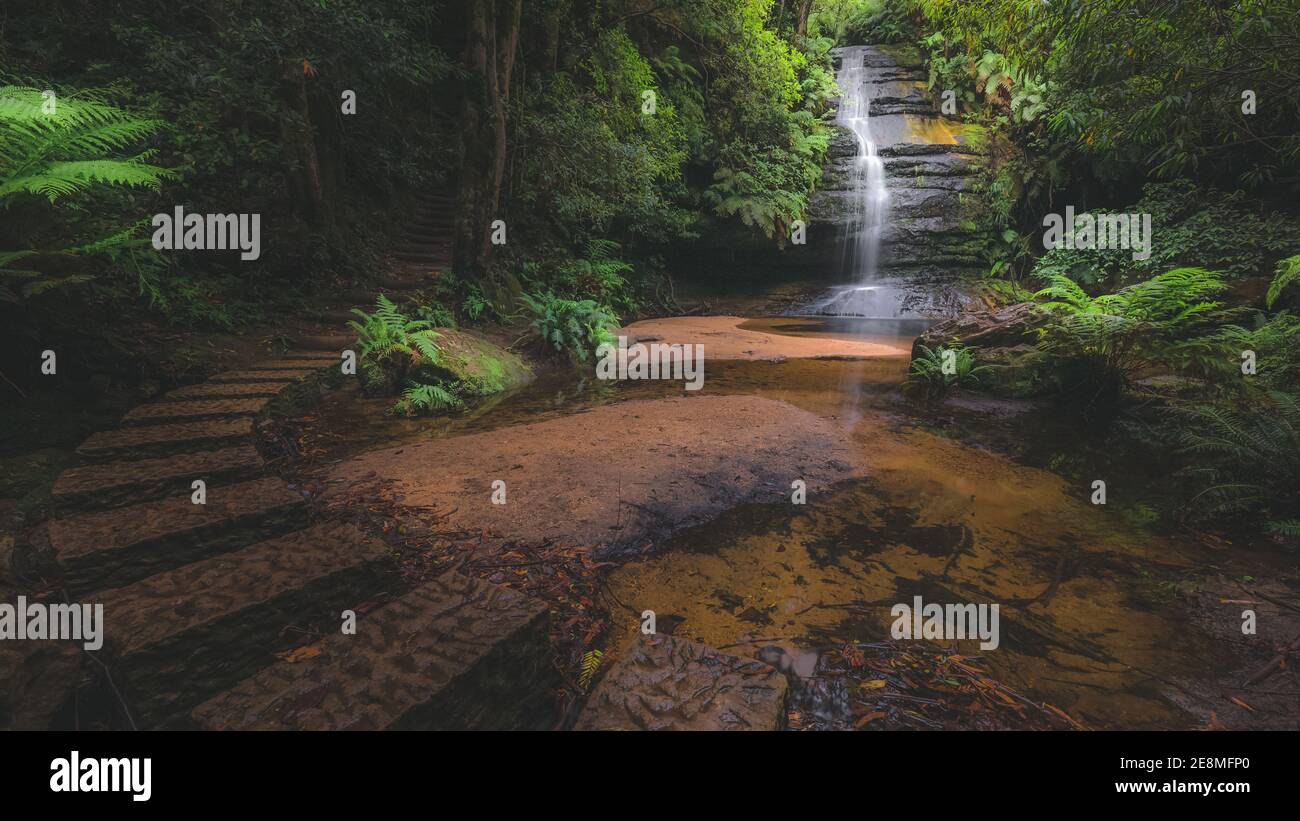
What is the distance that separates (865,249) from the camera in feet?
49.9

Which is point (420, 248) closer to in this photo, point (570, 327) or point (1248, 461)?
point (570, 327)

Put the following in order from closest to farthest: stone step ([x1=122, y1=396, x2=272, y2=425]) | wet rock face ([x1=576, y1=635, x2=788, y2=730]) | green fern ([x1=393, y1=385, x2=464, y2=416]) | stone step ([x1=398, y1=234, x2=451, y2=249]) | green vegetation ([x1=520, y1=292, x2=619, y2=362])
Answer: wet rock face ([x1=576, y1=635, x2=788, y2=730]) < stone step ([x1=122, y1=396, x2=272, y2=425]) < green fern ([x1=393, y1=385, x2=464, y2=416]) < green vegetation ([x1=520, y1=292, x2=619, y2=362]) < stone step ([x1=398, y1=234, x2=451, y2=249])

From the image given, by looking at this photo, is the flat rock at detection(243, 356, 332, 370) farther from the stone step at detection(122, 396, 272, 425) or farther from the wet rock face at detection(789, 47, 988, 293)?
the wet rock face at detection(789, 47, 988, 293)

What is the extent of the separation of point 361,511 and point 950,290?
50.2 feet

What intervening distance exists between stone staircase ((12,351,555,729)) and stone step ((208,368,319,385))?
1.91m

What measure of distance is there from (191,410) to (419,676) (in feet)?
11.3

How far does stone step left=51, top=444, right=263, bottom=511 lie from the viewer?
2.62m

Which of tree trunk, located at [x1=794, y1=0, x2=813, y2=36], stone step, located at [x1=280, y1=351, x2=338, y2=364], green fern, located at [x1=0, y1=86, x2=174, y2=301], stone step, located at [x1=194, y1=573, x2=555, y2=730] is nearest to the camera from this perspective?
stone step, located at [x1=194, y1=573, x2=555, y2=730]

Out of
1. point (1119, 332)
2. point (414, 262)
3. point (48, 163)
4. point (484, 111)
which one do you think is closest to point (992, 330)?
point (1119, 332)

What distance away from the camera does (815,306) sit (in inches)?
578

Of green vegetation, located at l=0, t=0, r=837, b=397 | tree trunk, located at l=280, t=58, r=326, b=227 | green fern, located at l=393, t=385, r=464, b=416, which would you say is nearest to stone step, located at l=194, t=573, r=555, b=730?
green vegetation, located at l=0, t=0, r=837, b=397

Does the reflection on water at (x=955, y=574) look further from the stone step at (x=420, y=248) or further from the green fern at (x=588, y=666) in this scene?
the stone step at (x=420, y=248)

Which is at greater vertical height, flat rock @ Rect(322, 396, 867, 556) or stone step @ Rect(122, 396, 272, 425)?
stone step @ Rect(122, 396, 272, 425)
